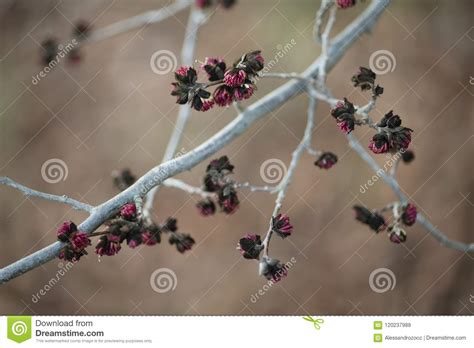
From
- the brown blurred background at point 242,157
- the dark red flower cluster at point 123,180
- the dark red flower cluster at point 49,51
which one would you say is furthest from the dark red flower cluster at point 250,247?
the brown blurred background at point 242,157

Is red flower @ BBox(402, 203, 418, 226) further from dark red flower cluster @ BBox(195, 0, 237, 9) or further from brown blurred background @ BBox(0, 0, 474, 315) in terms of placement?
brown blurred background @ BBox(0, 0, 474, 315)

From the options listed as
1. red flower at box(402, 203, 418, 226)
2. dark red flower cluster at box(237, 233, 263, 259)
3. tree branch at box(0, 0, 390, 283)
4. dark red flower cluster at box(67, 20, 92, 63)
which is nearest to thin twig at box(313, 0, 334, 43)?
tree branch at box(0, 0, 390, 283)

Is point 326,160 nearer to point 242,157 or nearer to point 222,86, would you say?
point 222,86

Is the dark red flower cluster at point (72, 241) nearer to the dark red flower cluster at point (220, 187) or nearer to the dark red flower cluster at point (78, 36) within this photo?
the dark red flower cluster at point (220, 187)
